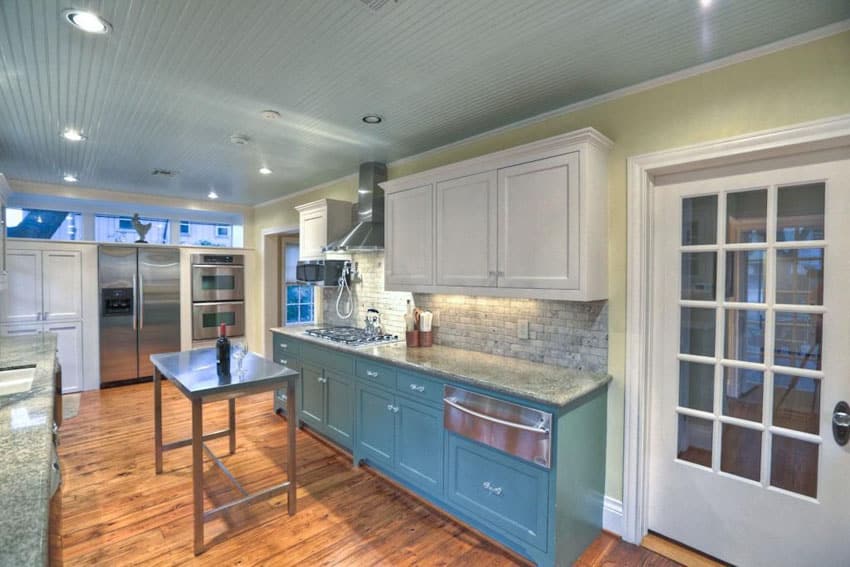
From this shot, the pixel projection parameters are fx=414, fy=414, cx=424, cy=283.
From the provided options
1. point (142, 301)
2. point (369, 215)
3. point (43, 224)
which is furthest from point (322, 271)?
point (43, 224)

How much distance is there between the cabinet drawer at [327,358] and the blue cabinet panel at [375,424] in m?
0.20

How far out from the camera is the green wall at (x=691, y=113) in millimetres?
1803

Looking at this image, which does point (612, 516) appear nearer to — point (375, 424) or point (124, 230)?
point (375, 424)

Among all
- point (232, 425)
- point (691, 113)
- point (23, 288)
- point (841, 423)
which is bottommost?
point (232, 425)

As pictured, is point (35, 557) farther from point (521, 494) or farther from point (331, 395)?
point (331, 395)

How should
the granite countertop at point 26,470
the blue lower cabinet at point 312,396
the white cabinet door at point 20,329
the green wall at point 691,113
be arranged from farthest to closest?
the white cabinet door at point 20,329, the blue lower cabinet at point 312,396, the green wall at point 691,113, the granite countertop at point 26,470

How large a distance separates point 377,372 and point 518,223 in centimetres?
143

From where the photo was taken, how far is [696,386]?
7.47 ft

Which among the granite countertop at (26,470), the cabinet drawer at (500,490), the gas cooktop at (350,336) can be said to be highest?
the gas cooktop at (350,336)

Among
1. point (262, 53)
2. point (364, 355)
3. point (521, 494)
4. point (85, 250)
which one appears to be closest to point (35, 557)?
point (521, 494)

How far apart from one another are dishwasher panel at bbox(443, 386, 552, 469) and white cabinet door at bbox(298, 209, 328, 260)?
2.36 m

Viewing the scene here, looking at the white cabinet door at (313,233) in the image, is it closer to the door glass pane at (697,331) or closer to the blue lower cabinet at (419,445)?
the blue lower cabinet at (419,445)

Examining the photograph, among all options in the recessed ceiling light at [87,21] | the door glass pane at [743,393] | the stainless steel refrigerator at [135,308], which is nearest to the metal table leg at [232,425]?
the recessed ceiling light at [87,21]

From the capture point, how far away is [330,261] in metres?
4.27
